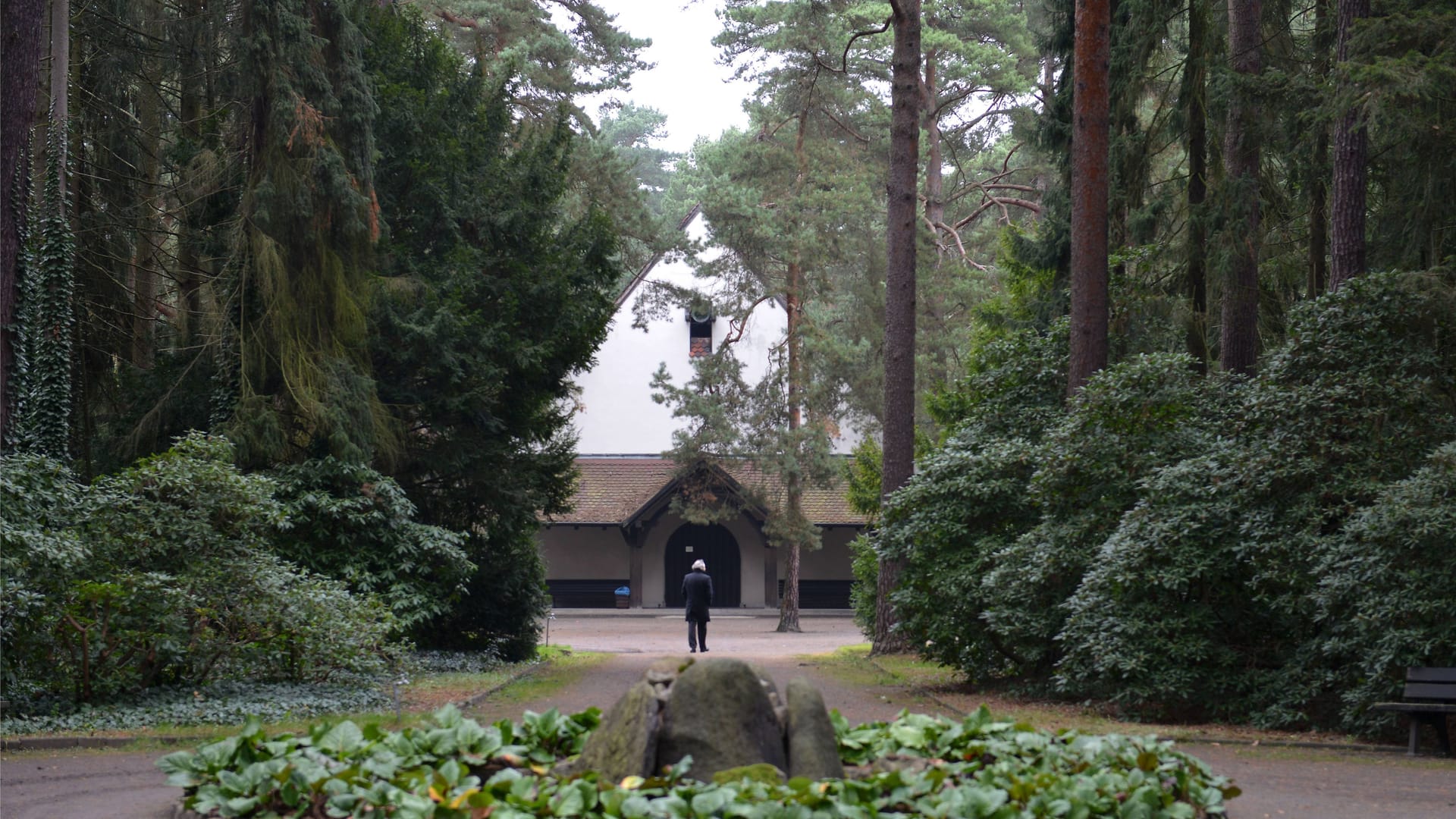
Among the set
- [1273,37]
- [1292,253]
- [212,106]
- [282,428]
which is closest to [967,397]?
[1292,253]

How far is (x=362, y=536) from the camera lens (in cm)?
1588

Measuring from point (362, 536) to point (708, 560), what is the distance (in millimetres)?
22655

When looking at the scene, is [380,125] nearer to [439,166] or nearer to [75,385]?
[439,166]

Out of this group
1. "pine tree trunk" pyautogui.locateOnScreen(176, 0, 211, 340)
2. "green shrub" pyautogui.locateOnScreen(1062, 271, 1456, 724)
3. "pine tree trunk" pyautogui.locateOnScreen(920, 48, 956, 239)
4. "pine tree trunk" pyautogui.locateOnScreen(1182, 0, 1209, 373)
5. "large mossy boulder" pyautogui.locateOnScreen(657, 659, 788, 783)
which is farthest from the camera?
"pine tree trunk" pyautogui.locateOnScreen(920, 48, 956, 239)

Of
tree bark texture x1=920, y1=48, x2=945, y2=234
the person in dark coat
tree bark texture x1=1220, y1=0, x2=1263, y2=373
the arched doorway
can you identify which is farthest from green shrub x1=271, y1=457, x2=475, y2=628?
the arched doorway

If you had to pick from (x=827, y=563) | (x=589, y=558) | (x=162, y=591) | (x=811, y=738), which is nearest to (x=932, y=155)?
(x=827, y=563)

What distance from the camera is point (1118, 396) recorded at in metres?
13.4

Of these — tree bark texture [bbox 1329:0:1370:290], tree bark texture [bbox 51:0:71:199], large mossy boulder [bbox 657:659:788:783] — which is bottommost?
large mossy boulder [bbox 657:659:788:783]

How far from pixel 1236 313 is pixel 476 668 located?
10656 mm

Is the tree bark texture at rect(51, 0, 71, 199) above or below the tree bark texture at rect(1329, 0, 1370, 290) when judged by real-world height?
above

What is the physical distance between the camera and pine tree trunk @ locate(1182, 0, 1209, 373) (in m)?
16.7

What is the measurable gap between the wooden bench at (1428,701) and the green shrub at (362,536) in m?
9.93

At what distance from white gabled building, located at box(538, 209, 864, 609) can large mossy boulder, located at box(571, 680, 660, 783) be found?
2898 centimetres

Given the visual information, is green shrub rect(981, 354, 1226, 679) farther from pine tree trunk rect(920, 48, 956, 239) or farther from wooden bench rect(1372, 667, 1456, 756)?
pine tree trunk rect(920, 48, 956, 239)
